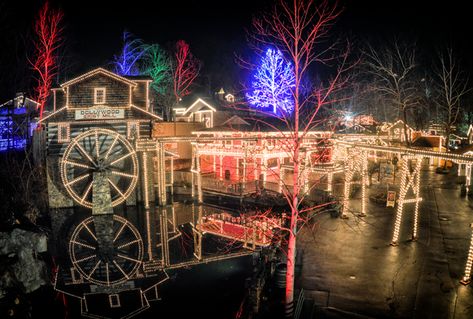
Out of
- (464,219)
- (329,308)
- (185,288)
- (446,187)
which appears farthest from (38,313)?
(446,187)

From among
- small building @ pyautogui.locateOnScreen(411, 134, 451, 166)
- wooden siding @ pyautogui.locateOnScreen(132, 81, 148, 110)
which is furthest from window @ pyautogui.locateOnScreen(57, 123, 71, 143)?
small building @ pyautogui.locateOnScreen(411, 134, 451, 166)

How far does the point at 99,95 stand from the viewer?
22.8 meters

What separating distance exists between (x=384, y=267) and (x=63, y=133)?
20.0 meters

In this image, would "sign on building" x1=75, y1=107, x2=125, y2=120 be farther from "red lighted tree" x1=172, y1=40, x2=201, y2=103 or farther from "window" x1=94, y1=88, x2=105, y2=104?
"red lighted tree" x1=172, y1=40, x2=201, y2=103

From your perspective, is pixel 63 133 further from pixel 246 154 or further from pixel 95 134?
pixel 246 154

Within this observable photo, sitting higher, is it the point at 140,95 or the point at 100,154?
the point at 140,95

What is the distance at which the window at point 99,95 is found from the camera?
74.6 feet

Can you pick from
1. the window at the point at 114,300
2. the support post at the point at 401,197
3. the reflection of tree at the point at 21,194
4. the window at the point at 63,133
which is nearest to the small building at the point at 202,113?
the window at the point at 63,133

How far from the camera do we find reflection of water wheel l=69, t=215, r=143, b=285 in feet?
46.6

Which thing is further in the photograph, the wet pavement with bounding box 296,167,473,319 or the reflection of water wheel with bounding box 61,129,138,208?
the reflection of water wheel with bounding box 61,129,138,208

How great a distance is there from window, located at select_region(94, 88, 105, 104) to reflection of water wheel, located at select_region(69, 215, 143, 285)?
25.5 feet

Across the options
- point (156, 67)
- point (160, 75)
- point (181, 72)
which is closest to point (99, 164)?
point (156, 67)

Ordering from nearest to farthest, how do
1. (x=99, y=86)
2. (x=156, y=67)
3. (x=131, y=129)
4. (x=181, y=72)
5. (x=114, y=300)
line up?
(x=114, y=300) < (x=99, y=86) < (x=131, y=129) < (x=156, y=67) < (x=181, y=72)

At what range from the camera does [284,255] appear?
40.5 feet
